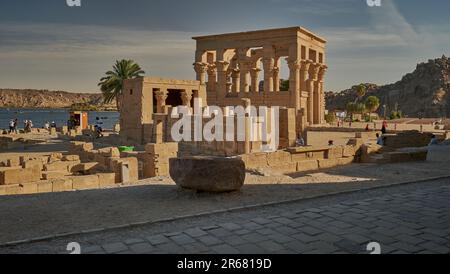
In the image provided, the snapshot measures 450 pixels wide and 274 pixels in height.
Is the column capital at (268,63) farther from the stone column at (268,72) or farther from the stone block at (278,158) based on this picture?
the stone block at (278,158)

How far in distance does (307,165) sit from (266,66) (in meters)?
21.5

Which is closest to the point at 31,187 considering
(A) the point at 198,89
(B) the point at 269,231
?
(B) the point at 269,231

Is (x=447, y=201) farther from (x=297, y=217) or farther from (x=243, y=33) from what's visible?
(x=243, y=33)

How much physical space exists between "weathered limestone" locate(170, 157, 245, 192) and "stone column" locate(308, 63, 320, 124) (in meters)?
29.3

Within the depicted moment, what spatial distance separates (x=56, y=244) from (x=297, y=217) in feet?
12.5

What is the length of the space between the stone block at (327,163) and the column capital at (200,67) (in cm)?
2528

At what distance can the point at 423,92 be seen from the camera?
310 feet

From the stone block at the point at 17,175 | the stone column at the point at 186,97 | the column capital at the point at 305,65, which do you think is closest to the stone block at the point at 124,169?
the stone block at the point at 17,175

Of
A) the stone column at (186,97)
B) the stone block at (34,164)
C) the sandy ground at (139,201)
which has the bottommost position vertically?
the sandy ground at (139,201)

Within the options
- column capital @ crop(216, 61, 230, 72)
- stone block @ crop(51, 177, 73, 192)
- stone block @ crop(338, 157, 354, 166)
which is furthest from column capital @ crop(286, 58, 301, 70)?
stone block @ crop(51, 177, 73, 192)

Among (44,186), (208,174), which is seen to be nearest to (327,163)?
(208,174)

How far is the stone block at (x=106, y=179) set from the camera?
12540 millimetres

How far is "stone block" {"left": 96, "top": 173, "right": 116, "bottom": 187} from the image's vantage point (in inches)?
494

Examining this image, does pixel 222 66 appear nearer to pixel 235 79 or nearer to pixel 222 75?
pixel 222 75
